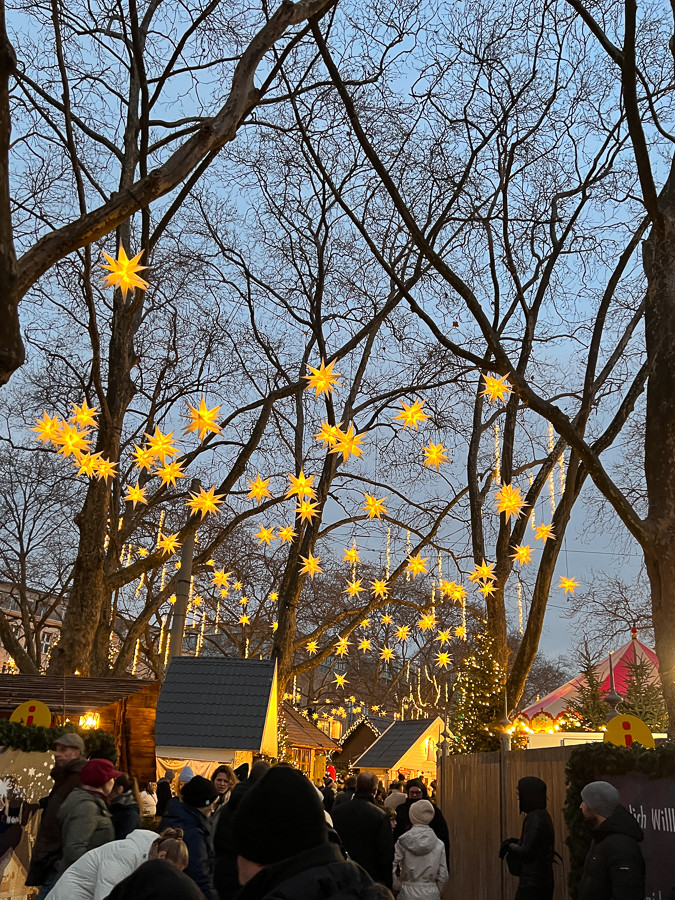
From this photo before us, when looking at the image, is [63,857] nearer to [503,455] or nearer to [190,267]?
[503,455]

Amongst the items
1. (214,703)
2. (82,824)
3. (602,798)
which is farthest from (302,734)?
(602,798)

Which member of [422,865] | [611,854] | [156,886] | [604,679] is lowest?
[422,865]

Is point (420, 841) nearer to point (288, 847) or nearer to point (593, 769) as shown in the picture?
point (593, 769)

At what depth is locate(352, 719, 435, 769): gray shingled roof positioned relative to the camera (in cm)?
3200

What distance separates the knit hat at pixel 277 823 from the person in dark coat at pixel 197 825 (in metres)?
3.64

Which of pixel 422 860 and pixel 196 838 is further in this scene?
pixel 422 860

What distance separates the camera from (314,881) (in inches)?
81.4

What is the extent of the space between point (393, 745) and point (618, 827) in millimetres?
29928

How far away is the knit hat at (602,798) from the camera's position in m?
4.99

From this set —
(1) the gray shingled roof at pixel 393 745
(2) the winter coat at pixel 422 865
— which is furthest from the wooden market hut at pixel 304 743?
(2) the winter coat at pixel 422 865

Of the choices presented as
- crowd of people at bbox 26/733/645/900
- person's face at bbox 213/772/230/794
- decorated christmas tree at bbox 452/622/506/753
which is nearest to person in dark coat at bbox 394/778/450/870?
crowd of people at bbox 26/733/645/900

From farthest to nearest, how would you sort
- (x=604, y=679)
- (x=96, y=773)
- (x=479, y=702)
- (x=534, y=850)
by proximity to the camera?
(x=604, y=679) → (x=479, y=702) → (x=534, y=850) → (x=96, y=773)

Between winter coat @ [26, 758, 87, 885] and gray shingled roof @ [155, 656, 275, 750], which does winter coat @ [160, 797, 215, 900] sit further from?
gray shingled roof @ [155, 656, 275, 750]

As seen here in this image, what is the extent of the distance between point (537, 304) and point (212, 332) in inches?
320
